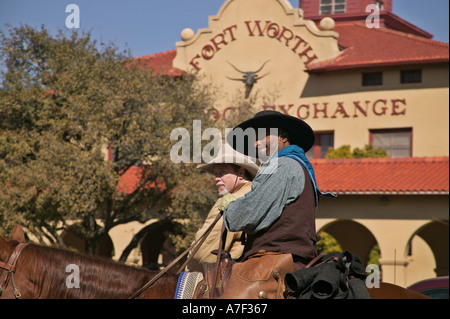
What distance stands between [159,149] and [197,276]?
42.2ft

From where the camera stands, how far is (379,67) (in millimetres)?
26344

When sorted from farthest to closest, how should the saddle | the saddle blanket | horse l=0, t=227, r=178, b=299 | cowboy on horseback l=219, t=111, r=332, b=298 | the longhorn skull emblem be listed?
the longhorn skull emblem < horse l=0, t=227, r=178, b=299 < the saddle blanket < cowboy on horseback l=219, t=111, r=332, b=298 < the saddle

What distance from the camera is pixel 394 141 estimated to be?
26547mm

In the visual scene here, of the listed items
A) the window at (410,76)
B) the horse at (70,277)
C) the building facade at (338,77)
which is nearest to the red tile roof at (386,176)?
the building facade at (338,77)

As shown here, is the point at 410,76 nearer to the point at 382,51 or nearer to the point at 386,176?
the point at 382,51

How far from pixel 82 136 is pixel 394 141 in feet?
43.8

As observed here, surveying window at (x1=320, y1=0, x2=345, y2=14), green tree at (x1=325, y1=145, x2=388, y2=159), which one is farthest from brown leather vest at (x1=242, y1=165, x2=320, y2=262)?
window at (x1=320, y1=0, x2=345, y2=14)

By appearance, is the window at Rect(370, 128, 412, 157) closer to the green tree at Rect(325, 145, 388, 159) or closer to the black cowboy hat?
the green tree at Rect(325, 145, 388, 159)

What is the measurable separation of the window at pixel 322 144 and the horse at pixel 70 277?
2233 cm

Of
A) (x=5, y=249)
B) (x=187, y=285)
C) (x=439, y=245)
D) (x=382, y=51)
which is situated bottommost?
(x=187, y=285)

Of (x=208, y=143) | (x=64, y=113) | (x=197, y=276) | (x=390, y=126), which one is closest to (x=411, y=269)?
(x=390, y=126)

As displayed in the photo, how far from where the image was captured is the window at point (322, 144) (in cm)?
2741

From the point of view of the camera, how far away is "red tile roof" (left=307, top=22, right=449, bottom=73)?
84.1ft

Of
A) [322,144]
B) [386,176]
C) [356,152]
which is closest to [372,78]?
[322,144]
